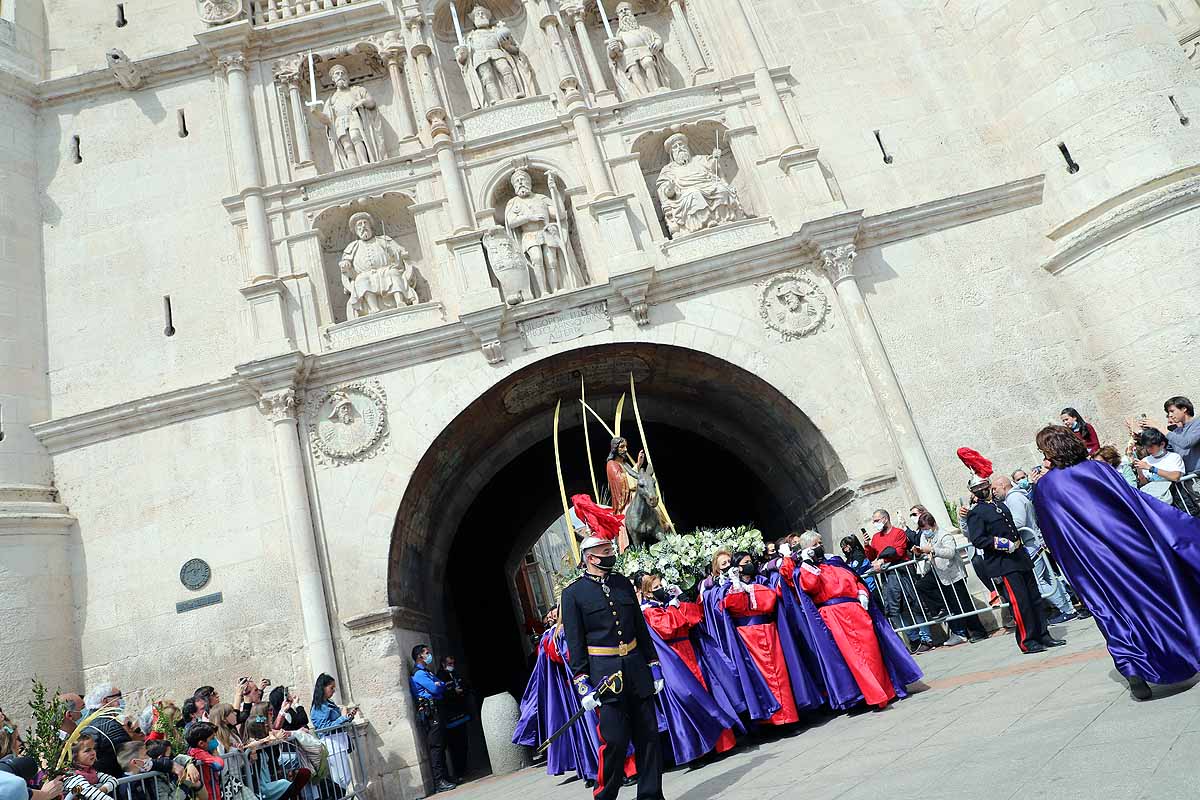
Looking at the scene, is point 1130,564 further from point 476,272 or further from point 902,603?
point 476,272

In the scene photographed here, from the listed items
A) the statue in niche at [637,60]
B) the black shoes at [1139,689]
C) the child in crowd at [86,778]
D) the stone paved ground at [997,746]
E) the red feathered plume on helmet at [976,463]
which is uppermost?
the statue in niche at [637,60]

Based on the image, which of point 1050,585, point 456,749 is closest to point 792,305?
point 1050,585

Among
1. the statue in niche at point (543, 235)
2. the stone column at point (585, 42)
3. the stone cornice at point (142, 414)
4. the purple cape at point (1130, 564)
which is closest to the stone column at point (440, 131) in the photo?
the statue in niche at point (543, 235)

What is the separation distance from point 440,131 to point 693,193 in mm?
4414

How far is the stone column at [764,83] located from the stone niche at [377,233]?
20.4 ft

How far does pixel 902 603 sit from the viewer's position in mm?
10820

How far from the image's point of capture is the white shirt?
7.14 meters

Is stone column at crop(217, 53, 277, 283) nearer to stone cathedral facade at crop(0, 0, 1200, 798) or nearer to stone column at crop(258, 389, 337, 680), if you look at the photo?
stone cathedral facade at crop(0, 0, 1200, 798)

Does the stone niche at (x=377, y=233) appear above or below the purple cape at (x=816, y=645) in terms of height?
above

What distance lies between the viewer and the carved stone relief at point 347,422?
42.8ft

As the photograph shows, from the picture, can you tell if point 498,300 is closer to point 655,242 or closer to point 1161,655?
point 655,242

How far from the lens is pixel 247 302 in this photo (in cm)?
1378

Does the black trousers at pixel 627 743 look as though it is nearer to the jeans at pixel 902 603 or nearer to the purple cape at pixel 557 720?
the purple cape at pixel 557 720

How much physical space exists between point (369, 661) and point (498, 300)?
5.57 meters
